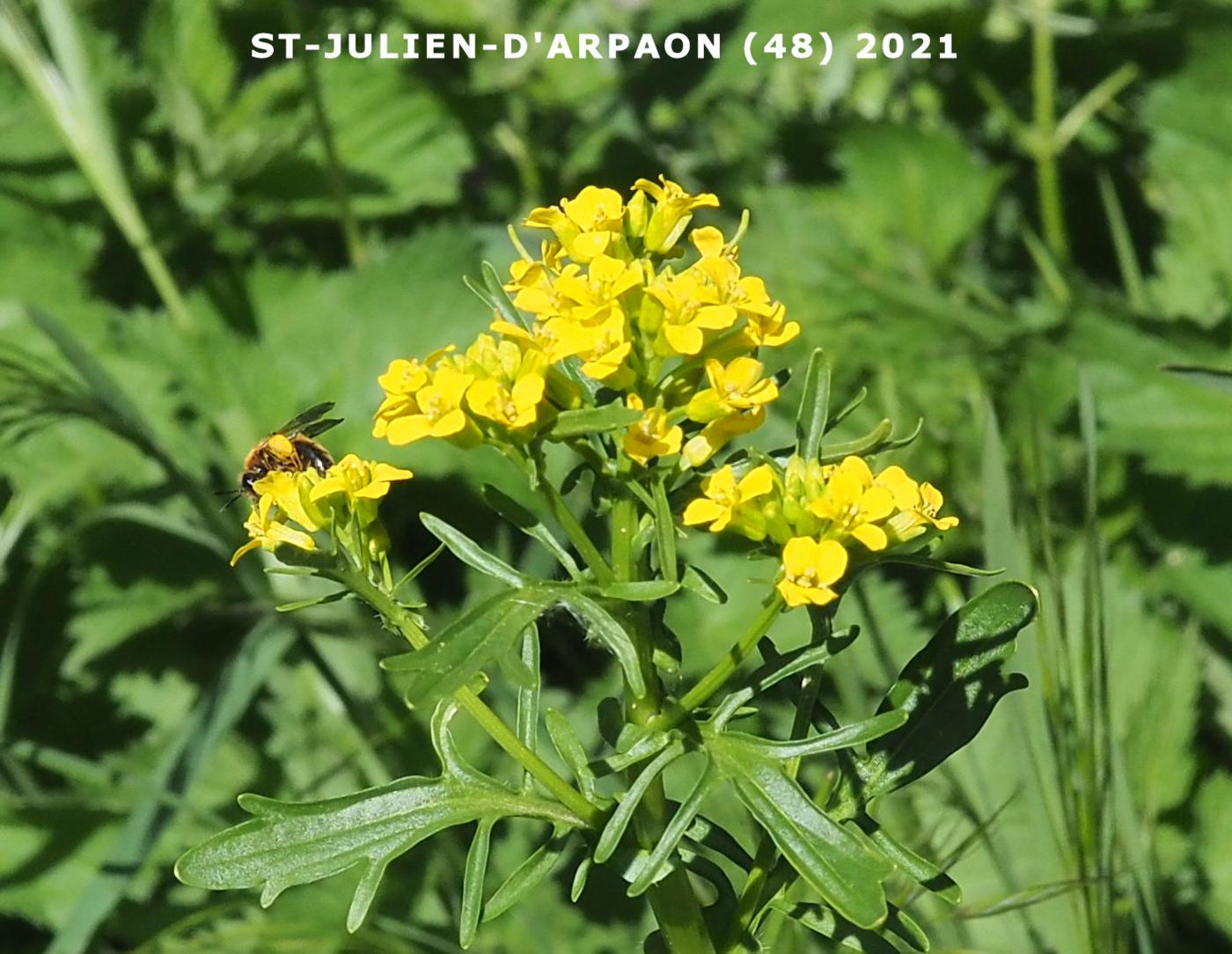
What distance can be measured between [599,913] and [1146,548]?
4.41 feet

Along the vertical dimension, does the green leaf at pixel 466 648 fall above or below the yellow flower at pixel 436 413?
below

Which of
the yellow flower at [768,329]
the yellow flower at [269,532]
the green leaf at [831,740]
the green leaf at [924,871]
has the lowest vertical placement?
the green leaf at [924,871]

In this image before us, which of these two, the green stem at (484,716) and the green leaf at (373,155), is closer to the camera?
the green stem at (484,716)

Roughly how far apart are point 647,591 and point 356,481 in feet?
0.92

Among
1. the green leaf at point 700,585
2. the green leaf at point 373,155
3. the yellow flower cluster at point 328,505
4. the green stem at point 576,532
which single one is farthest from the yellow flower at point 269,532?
the green leaf at point 373,155

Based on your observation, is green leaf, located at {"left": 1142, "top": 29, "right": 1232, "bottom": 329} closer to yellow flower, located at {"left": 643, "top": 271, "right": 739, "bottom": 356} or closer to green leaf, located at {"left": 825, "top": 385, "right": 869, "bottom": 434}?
green leaf, located at {"left": 825, "top": 385, "right": 869, "bottom": 434}

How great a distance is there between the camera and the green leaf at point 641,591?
109 cm

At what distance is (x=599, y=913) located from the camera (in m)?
2.58

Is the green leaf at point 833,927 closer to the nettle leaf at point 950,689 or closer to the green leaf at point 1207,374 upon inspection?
the nettle leaf at point 950,689

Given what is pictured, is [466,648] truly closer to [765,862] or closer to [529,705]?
[529,705]

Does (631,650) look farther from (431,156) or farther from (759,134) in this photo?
(759,134)

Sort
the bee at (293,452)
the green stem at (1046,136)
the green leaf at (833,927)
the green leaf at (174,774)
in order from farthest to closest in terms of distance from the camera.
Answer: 1. the green stem at (1046,136)
2. the green leaf at (174,774)
3. the bee at (293,452)
4. the green leaf at (833,927)

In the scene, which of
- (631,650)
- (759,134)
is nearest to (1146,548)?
(759,134)

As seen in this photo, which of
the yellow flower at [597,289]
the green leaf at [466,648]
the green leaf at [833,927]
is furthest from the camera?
the green leaf at [833,927]
